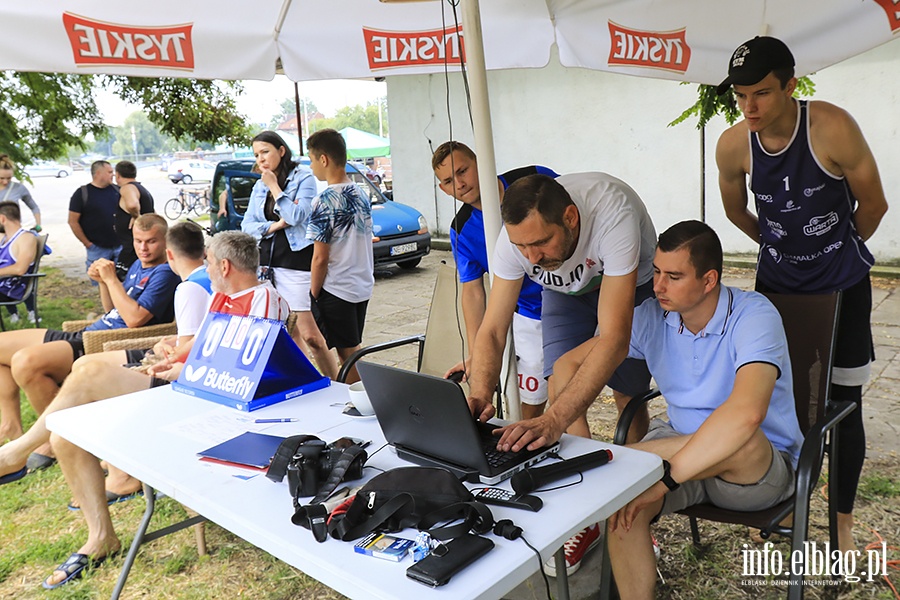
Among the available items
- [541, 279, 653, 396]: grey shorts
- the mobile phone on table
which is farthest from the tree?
the mobile phone on table

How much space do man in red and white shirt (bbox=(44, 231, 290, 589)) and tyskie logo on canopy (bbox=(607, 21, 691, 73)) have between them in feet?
6.32

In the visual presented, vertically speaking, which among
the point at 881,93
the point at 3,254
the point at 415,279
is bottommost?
the point at 415,279

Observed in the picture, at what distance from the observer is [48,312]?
27.7 ft

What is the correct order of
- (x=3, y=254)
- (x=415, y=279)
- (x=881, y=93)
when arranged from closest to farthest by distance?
(x=3, y=254) < (x=881, y=93) < (x=415, y=279)

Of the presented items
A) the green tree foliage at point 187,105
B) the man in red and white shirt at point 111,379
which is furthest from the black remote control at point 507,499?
the green tree foliage at point 187,105

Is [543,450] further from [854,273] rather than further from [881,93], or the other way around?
[881,93]

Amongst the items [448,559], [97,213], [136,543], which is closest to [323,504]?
[448,559]

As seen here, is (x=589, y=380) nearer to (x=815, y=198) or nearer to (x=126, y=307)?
(x=815, y=198)

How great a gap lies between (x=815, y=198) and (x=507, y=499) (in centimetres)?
161

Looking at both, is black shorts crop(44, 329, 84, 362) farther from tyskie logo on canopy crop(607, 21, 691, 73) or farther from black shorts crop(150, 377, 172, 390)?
tyskie logo on canopy crop(607, 21, 691, 73)

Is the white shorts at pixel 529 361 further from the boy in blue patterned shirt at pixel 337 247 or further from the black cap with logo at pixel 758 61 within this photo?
the black cap with logo at pixel 758 61

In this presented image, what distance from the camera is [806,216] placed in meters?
2.55

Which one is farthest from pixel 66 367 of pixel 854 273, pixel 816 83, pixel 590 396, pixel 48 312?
pixel 816 83

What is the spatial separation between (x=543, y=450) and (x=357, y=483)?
0.47 meters
